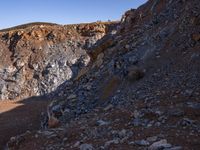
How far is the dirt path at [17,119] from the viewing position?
22758 millimetres

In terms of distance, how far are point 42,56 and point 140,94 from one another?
32.0 m

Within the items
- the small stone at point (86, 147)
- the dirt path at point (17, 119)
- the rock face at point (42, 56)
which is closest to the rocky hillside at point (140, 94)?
the small stone at point (86, 147)

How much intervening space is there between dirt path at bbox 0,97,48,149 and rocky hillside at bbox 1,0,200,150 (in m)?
4.94

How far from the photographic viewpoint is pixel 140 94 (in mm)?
14461

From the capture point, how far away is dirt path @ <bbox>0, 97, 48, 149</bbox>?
2276 centimetres

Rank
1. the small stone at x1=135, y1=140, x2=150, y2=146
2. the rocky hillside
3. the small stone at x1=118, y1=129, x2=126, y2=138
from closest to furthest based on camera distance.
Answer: the small stone at x1=135, y1=140, x2=150, y2=146 < the rocky hillside < the small stone at x1=118, y1=129, x2=126, y2=138

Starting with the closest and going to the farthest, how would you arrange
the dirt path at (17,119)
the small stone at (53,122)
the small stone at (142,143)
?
the small stone at (142,143) → the small stone at (53,122) → the dirt path at (17,119)

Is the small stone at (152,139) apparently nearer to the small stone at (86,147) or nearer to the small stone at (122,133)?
the small stone at (122,133)

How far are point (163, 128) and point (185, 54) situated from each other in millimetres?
5274

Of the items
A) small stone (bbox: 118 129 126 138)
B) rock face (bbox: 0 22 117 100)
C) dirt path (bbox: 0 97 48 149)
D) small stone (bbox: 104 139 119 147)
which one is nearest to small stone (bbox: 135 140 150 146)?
small stone (bbox: 104 139 119 147)

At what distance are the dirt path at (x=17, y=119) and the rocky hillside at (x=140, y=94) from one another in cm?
494

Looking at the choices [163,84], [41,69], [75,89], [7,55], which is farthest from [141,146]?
[7,55]

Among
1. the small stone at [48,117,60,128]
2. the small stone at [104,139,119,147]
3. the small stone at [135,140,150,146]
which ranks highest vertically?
the small stone at [135,140,150,146]

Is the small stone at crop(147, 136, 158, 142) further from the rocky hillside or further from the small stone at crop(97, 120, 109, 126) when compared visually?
the small stone at crop(97, 120, 109, 126)
